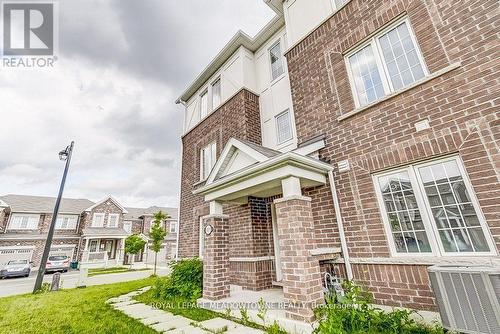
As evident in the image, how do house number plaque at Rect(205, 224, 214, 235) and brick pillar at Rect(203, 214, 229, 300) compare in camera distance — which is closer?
brick pillar at Rect(203, 214, 229, 300)

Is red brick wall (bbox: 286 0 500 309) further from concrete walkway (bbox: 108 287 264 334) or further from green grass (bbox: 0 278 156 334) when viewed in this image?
green grass (bbox: 0 278 156 334)

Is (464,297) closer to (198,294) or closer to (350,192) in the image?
(350,192)

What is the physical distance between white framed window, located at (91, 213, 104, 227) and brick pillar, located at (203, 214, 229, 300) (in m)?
31.4

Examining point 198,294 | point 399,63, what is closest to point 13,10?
point 198,294

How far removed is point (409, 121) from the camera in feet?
14.0

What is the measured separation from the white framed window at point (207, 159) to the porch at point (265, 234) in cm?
278

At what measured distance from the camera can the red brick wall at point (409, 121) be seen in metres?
3.51

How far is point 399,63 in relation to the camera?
4781 millimetres

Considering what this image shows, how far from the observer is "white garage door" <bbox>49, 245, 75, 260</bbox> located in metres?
26.7

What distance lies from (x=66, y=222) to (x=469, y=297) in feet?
125

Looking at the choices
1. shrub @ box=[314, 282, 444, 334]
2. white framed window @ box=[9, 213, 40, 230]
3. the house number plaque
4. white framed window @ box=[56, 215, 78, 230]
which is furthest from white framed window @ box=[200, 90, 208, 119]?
white framed window @ box=[9, 213, 40, 230]

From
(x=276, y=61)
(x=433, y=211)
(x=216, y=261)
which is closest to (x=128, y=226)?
(x=216, y=261)

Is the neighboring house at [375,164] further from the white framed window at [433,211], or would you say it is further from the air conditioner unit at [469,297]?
the air conditioner unit at [469,297]

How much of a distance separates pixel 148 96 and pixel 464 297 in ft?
55.7
